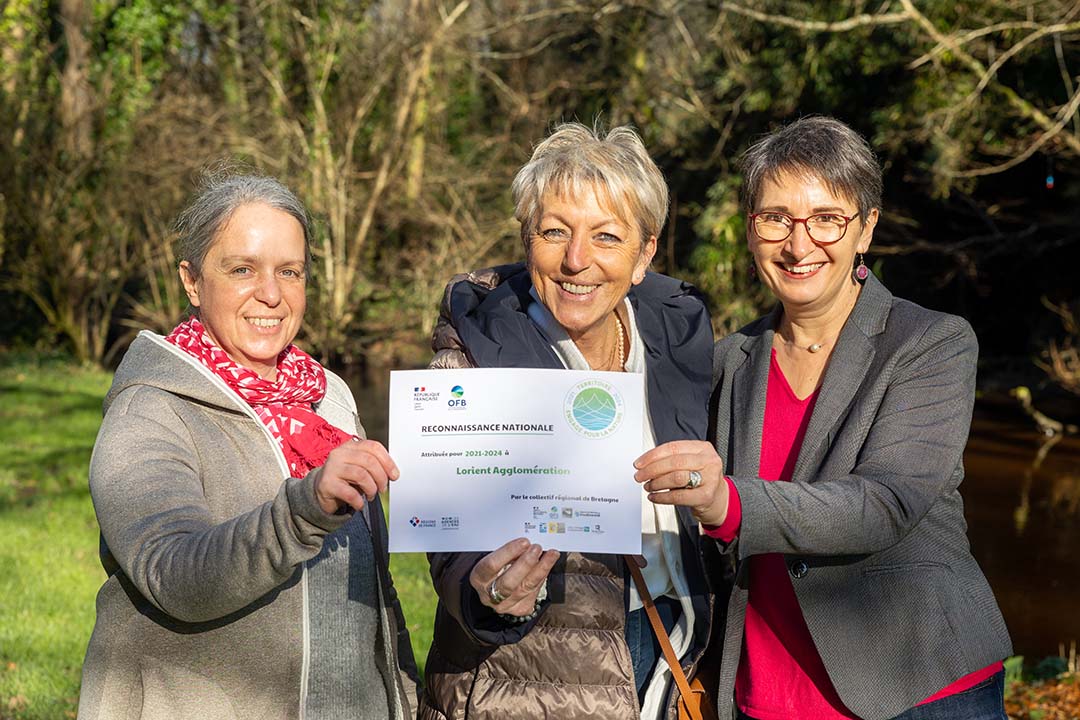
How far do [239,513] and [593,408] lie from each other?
781 millimetres

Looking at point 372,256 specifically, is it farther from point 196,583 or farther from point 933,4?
point 196,583

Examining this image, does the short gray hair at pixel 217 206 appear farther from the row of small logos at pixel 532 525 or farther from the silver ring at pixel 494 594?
the silver ring at pixel 494 594

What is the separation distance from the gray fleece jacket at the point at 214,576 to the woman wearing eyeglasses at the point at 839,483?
0.74 metres

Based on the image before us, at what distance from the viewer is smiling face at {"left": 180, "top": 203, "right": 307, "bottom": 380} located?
251 centimetres

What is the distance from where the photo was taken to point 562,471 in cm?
233

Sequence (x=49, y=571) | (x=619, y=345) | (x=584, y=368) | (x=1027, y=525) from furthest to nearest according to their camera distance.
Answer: (x=1027, y=525)
(x=49, y=571)
(x=619, y=345)
(x=584, y=368)

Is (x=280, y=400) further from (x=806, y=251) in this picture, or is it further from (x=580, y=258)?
(x=806, y=251)

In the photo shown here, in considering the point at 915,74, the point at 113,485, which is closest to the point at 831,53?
the point at 915,74

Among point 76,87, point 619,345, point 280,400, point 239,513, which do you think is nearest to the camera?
point 239,513

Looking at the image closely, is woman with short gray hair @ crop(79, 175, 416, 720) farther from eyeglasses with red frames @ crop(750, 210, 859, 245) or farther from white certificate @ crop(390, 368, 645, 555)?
eyeglasses with red frames @ crop(750, 210, 859, 245)

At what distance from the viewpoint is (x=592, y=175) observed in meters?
2.66

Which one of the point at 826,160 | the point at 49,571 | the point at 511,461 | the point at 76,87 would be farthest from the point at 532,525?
the point at 76,87

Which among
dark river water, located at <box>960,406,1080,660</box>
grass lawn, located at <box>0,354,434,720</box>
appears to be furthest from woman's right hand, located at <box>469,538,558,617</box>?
dark river water, located at <box>960,406,1080,660</box>

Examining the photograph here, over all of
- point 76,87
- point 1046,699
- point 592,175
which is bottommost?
point 1046,699
